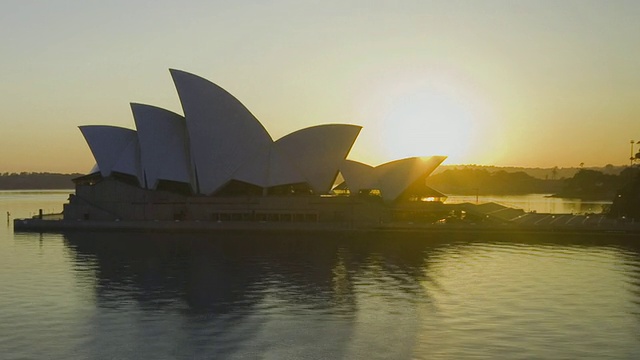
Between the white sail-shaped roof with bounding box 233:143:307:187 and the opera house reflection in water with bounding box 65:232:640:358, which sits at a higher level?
the white sail-shaped roof with bounding box 233:143:307:187

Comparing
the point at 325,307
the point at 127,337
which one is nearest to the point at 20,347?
the point at 127,337

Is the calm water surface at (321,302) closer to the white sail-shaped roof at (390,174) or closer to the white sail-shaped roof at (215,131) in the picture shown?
the white sail-shaped roof at (215,131)

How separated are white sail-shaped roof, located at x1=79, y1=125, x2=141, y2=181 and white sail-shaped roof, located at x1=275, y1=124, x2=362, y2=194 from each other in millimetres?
13141

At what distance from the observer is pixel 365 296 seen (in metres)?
26.0

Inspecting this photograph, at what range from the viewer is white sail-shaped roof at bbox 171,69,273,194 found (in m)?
56.3

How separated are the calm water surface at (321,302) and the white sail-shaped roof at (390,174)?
1650 centimetres

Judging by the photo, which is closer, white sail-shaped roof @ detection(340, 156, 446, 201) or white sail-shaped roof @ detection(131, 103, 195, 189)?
white sail-shaped roof @ detection(131, 103, 195, 189)

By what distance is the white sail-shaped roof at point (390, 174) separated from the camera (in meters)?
59.8

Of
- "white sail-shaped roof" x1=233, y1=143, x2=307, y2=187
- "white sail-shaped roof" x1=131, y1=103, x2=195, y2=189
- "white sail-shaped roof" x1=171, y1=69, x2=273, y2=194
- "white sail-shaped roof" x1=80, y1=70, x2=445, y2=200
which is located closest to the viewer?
"white sail-shaped roof" x1=171, y1=69, x2=273, y2=194

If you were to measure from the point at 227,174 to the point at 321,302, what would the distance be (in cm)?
3424

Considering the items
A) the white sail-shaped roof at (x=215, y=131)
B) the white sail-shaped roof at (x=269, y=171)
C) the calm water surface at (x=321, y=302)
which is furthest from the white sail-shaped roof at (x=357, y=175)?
the calm water surface at (x=321, y=302)

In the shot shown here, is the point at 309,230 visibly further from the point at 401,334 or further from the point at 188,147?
the point at 401,334

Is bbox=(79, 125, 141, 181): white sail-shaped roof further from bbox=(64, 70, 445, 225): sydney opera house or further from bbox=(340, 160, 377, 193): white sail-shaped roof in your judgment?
bbox=(340, 160, 377, 193): white sail-shaped roof

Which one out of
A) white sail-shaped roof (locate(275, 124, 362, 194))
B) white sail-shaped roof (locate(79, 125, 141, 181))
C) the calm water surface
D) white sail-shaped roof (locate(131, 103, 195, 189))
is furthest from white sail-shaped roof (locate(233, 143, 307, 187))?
the calm water surface
